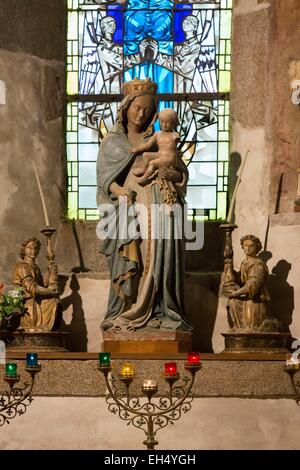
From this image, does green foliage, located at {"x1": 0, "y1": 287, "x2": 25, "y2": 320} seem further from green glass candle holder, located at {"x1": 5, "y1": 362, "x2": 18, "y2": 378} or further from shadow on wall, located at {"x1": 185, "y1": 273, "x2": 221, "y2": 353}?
green glass candle holder, located at {"x1": 5, "y1": 362, "x2": 18, "y2": 378}

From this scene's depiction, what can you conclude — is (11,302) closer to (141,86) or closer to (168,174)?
(168,174)

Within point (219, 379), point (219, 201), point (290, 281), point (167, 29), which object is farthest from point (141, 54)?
point (219, 379)

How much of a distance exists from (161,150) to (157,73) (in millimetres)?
1817

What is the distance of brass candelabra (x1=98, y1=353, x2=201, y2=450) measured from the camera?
982 cm

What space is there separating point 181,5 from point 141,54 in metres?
0.52

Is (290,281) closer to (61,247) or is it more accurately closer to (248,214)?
(248,214)

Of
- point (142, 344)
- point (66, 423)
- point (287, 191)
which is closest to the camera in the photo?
point (66, 423)

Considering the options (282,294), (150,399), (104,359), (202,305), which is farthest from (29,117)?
(104,359)

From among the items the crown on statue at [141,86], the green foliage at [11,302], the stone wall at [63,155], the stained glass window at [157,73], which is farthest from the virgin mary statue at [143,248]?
the stained glass window at [157,73]

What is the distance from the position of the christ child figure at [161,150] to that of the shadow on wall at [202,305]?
1250mm

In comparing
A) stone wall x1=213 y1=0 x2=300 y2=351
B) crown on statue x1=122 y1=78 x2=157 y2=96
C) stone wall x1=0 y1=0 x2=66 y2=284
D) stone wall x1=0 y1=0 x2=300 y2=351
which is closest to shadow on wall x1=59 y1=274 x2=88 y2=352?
stone wall x1=0 y1=0 x2=300 y2=351

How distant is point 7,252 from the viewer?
43.7ft

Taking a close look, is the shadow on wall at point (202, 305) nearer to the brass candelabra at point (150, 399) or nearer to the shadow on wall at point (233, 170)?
the shadow on wall at point (233, 170)

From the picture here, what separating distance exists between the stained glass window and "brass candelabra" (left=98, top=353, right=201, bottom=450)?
8.61ft
